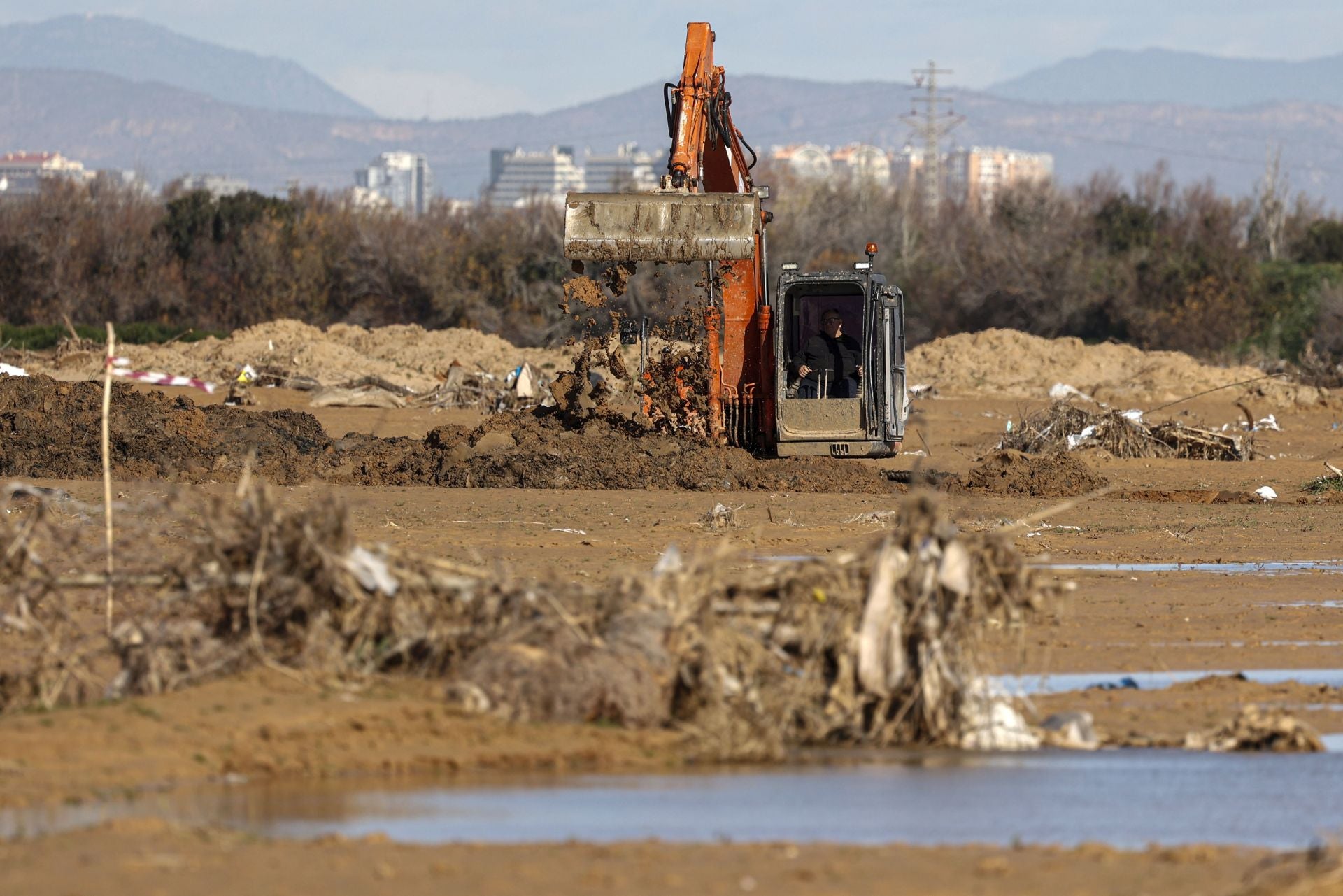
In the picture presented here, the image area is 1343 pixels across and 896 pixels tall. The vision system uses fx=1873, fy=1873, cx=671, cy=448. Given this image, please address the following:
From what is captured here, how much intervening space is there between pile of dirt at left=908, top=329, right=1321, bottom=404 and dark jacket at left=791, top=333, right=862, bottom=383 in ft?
68.2

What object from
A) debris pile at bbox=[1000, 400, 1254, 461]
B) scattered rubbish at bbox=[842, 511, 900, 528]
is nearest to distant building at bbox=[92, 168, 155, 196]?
debris pile at bbox=[1000, 400, 1254, 461]

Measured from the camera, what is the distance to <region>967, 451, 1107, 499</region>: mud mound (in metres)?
23.3

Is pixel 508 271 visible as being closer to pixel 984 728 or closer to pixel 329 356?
pixel 329 356

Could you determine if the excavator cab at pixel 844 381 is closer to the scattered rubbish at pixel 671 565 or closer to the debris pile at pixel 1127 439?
the debris pile at pixel 1127 439

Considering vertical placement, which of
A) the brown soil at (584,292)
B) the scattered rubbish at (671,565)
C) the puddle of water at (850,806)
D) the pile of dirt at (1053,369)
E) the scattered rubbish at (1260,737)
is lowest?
the pile of dirt at (1053,369)

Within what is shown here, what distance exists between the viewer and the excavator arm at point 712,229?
70.3 ft

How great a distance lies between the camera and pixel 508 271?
60.6 meters

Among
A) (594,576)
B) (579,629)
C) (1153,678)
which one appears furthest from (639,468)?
(579,629)

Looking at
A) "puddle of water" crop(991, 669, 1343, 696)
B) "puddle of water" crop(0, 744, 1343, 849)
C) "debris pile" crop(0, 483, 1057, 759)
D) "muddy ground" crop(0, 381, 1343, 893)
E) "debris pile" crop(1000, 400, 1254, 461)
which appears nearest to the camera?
"muddy ground" crop(0, 381, 1343, 893)

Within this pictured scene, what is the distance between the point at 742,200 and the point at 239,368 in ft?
69.1

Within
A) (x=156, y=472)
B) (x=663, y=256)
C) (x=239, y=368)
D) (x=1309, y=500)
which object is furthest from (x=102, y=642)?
(x=239, y=368)

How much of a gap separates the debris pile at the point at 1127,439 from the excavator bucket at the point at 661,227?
8.98 metres

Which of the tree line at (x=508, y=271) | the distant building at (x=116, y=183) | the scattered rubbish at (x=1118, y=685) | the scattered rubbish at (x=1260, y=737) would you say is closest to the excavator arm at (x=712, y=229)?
the scattered rubbish at (x=1118, y=685)

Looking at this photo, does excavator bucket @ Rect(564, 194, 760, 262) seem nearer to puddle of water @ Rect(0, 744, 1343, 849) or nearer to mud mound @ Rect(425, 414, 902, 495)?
mud mound @ Rect(425, 414, 902, 495)
